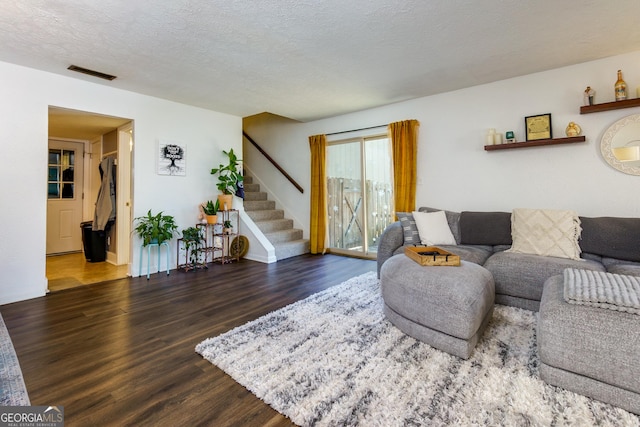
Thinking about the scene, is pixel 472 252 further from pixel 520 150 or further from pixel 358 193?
pixel 358 193

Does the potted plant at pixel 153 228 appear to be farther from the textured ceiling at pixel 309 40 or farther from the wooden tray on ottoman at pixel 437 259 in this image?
the wooden tray on ottoman at pixel 437 259

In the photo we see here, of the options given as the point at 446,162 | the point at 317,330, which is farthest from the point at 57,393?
the point at 446,162

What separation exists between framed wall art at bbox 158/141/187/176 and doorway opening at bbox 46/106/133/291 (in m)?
0.39

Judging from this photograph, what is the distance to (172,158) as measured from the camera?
4152mm

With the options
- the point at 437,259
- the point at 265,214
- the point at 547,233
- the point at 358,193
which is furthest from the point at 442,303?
the point at 265,214

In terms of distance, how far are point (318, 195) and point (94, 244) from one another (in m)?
3.61

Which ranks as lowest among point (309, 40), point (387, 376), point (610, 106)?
point (387, 376)

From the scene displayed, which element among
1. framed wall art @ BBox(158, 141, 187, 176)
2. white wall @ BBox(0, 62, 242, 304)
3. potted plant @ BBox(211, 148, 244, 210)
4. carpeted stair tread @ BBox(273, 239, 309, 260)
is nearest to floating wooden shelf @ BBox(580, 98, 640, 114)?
carpeted stair tread @ BBox(273, 239, 309, 260)

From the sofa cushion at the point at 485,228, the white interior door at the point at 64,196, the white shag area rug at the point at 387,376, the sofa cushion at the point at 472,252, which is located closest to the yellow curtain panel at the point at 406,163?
the sofa cushion at the point at 485,228

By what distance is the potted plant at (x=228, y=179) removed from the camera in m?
4.58

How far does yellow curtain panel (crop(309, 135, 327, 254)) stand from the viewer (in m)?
5.12

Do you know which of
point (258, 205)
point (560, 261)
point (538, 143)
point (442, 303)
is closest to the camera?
point (442, 303)

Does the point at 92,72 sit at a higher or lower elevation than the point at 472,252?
higher

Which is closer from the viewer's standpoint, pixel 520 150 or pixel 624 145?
pixel 624 145
